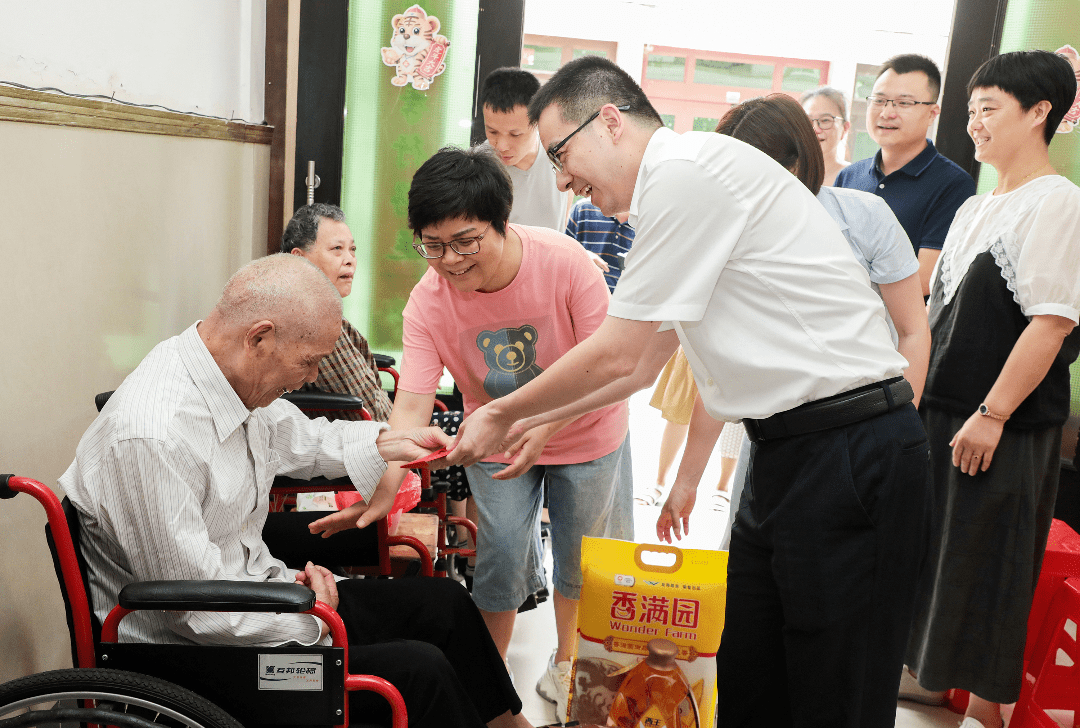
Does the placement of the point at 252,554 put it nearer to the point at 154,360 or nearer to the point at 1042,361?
the point at 154,360

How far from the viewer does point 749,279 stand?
4.13 feet

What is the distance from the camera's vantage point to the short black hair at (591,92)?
1.40m

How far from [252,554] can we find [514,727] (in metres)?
0.65

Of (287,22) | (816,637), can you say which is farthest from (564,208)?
(816,637)

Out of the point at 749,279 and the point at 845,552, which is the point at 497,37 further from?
the point at 845,552

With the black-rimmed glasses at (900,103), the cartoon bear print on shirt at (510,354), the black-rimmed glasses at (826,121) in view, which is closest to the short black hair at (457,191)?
the cartoon bear print on shirt at (510,354)

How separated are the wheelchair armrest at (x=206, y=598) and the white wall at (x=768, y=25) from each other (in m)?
8.88

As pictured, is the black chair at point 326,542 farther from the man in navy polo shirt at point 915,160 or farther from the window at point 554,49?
the window at point 554,49

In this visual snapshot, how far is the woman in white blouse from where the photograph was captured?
1992mm

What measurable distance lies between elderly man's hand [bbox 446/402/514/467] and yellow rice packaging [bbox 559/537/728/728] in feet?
1.43

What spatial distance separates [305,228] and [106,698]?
189cm

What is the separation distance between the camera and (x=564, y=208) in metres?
3.47

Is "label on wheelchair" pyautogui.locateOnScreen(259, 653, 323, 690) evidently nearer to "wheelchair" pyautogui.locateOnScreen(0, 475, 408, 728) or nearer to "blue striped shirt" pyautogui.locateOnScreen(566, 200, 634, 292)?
"wheelchair" pyautogui.locateOnScreen(0, 475, 408, 728)

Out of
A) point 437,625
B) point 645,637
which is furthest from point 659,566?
point 437,625
